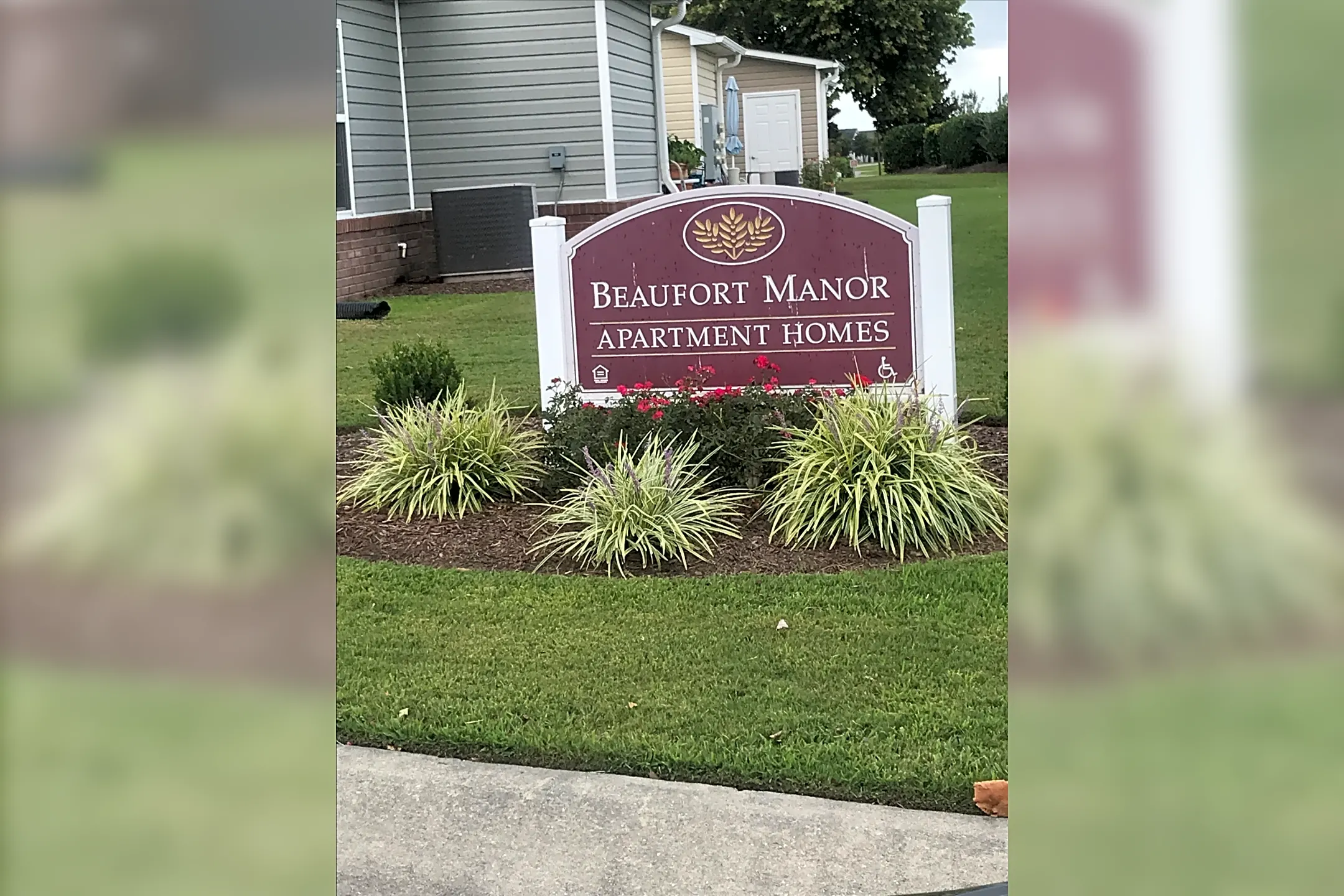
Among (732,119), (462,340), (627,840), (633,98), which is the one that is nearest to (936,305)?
(627,840)

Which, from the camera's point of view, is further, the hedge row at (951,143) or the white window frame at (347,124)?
the hedge row at (951,143)

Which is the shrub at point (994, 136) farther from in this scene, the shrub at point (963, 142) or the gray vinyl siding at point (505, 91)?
the gray vinyl siding at point (505, 91)

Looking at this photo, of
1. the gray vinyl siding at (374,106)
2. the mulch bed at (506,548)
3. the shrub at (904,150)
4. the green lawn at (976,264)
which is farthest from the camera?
the shrub at (904,150)

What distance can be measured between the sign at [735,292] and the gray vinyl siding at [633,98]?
7.94 m

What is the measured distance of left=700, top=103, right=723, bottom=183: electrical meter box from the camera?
20891 millimetres

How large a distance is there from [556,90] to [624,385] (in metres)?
8.16

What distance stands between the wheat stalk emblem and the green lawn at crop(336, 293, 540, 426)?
7.67 ft

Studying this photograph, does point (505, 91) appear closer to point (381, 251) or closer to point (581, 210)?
point (581, 210)

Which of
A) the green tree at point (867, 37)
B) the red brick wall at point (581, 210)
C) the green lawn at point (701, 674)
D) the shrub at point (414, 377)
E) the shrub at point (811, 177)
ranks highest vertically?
the green tree at point (867, 37)

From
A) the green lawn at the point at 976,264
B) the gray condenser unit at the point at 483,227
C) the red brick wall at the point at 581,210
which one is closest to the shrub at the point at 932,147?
the green lawn at the point at 976,264

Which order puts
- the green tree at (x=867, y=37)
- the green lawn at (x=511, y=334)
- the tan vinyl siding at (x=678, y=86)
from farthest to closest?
the green tree at (x=867, y=37), the tan vinyl siding at (x=678, y=86), the green lawn at (x=511, y=334)

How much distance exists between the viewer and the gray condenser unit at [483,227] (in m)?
14.3

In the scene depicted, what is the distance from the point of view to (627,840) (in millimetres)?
3334
